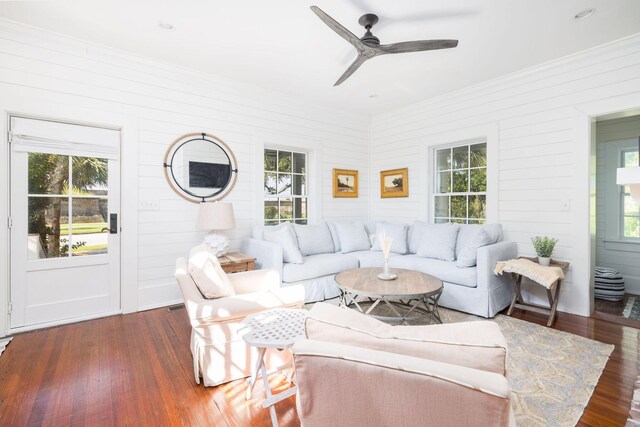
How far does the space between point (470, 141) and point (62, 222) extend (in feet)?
16.7

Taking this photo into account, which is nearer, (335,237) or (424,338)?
(424,338)

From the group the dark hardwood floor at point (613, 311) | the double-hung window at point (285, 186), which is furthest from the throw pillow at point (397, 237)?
the dark hardwood floor at point (613, 311)

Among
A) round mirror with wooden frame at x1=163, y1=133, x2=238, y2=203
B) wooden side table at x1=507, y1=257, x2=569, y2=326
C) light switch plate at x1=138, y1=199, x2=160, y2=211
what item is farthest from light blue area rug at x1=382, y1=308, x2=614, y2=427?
light switch plate at x1=138, y1=199, x2=160, y2=211

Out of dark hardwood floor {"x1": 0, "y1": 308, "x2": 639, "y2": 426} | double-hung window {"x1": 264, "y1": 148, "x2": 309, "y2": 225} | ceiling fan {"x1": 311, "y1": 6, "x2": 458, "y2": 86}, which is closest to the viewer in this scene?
dark hardwood floor {"x1": 0, "y1": 308, "x2": 639, "y2": 426}

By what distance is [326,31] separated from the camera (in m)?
2.87

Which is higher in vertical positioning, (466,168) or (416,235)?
(466,168)

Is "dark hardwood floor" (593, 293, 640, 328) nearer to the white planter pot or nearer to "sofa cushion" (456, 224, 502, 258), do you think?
the white planter pot

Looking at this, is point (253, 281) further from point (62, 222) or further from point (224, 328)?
point (62, 222)

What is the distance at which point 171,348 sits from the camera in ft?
8.37

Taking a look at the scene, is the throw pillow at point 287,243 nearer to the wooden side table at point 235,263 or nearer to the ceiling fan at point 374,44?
the wooden side table at point 235,263

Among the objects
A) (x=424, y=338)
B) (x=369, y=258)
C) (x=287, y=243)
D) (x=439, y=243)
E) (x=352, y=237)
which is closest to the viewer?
(x=424, y=338)

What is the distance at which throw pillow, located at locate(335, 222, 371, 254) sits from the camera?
14.3 feet

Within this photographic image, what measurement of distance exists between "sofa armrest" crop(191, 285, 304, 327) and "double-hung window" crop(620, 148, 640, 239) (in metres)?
5.06

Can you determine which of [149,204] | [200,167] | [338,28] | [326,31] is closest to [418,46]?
[338,28]
